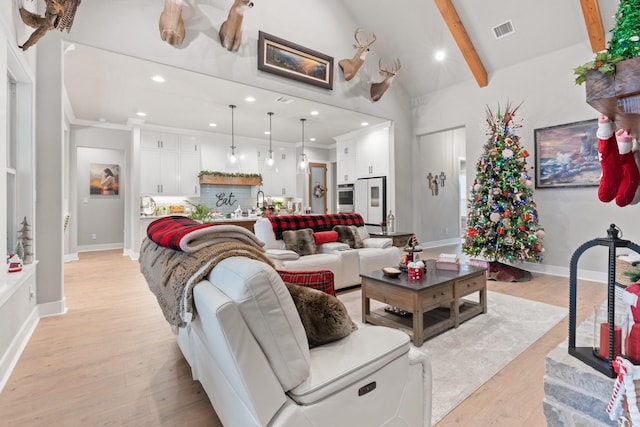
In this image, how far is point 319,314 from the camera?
4.23 feet

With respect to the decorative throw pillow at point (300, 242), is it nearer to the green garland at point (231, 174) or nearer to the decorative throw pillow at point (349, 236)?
the decorative throw pillow at point (349, 236)

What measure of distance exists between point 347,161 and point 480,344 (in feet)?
18.5

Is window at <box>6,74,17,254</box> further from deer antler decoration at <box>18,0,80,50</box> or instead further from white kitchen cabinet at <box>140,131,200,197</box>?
white kitchen cabinet at <box>140,131,200,197</box>

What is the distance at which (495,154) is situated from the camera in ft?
14.7

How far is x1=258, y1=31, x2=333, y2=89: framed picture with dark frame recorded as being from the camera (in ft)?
14.5

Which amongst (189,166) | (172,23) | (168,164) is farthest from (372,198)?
(172,23)

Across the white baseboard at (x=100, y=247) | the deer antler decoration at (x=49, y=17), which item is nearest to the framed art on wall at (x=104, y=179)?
the white baseboard at (x=100, y=247)

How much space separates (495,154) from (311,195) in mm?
5504

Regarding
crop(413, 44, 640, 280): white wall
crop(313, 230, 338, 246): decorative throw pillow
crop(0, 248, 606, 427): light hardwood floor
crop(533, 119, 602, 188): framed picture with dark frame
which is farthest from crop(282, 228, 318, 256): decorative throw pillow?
crop(533, 119, 602, 188): framed picture with dark frame

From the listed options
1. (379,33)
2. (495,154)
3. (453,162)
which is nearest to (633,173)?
(495,154)

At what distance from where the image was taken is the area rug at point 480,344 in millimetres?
1876

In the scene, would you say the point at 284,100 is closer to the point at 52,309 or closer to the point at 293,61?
the point at 293,61

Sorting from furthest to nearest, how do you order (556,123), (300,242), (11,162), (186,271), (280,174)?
(280,174), (556,123), (300,242), (11,162), (186,271)

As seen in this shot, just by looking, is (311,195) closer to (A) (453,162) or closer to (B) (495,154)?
(A) (453,162)
